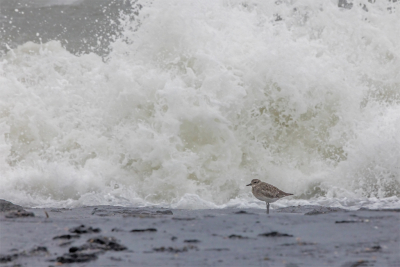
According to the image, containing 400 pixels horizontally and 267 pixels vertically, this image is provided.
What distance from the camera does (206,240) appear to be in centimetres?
436

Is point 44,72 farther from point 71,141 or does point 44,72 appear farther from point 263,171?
point 263,171

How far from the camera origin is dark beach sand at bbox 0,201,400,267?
377 centimetres

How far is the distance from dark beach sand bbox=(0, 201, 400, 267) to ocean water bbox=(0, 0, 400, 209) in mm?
2262

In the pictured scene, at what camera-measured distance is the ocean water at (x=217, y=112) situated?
8172mm

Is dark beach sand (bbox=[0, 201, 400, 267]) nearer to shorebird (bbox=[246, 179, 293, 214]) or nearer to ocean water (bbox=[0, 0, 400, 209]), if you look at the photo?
shorebird (bbox=[246, 179, 293, 214])

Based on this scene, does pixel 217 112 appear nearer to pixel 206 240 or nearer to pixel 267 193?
pixel 267 193

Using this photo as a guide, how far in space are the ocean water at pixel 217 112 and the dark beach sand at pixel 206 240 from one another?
7.42 ft

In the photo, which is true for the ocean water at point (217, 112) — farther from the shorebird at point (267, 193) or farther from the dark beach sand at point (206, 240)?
the dark beach sand at point (206, 240)

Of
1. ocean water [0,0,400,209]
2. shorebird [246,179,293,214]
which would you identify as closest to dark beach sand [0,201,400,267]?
shorebird [246,179,293,214]

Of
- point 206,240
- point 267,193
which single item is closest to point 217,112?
point 267,193

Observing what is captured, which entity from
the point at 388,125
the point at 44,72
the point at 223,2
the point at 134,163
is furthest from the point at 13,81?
the point at 388,125

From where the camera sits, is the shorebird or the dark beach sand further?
the shorebird

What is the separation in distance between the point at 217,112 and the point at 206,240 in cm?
479

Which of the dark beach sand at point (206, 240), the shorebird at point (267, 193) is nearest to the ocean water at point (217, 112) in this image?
the shorebird at point (267, 193)
